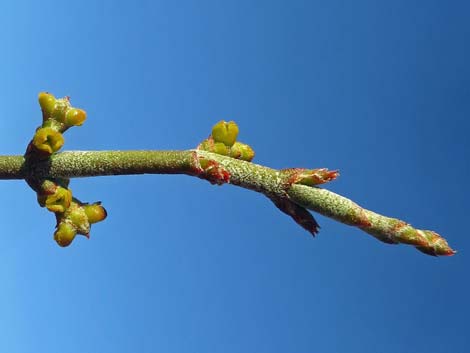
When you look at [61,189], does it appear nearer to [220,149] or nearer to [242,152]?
[220,149]

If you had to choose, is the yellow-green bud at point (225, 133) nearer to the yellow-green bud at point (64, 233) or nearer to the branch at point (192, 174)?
the branch at point (192, 174)

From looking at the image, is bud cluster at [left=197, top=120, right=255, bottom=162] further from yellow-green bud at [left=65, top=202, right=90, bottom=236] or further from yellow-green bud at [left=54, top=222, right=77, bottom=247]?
yellow-green bud at [left=54, top=222, right=77, bottom=247]

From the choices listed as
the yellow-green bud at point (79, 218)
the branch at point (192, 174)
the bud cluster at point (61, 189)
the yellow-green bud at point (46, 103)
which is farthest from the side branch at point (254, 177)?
the yellow-green bud at point (46, 103)

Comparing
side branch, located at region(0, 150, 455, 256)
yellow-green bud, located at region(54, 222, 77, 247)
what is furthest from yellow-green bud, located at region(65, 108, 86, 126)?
yellow-green bud, located at region(54, 222, 77, 247)

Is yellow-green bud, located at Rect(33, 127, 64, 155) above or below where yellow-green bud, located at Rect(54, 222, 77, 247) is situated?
above

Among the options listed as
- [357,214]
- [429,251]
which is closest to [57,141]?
[357,214]

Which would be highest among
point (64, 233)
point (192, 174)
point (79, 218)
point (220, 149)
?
point (220, 149)

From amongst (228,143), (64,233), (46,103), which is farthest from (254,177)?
(46,103)
